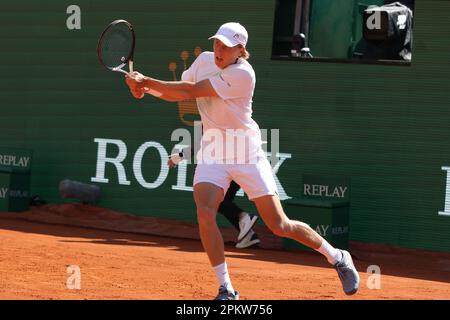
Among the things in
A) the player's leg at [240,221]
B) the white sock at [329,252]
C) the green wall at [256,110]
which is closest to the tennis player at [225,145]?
the white sock at [329,252]

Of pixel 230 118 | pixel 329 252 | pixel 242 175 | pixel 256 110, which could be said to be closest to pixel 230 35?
pixel 230 118

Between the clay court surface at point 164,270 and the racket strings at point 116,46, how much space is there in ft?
5.42

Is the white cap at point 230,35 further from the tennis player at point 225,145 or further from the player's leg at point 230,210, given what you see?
the player's leg at point 230,210

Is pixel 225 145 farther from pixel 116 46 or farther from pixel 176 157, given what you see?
pixel 116 46

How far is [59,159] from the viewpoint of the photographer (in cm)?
1298

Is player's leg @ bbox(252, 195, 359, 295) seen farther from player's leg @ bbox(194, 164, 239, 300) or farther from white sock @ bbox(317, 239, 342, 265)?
player's leg @ bbox(194, 164, 239, 300)

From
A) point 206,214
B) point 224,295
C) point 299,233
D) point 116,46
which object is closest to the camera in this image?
point 206,214

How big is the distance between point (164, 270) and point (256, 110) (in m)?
3.33

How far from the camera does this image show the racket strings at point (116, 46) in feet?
24.1

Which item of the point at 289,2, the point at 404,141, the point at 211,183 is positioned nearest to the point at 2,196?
the point at 289,2

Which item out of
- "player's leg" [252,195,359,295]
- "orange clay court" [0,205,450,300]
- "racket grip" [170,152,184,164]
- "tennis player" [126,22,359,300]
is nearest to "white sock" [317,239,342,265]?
"player's leg" [252,195,359,295]

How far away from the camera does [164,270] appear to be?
348 inches

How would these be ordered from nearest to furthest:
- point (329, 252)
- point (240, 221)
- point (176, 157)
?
1. point (329, 252)
2. point (176, 157)
3. point (240, 221)

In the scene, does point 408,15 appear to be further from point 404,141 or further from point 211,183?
point 211,183
